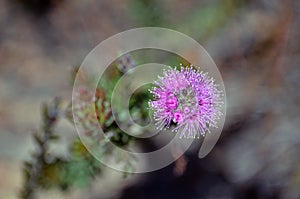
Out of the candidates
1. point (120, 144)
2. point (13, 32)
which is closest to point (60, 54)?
point (13, 32)

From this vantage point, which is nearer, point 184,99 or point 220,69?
point 184,99

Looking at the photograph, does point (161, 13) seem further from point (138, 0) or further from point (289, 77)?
point (289, 77)

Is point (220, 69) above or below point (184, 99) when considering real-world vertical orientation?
above
